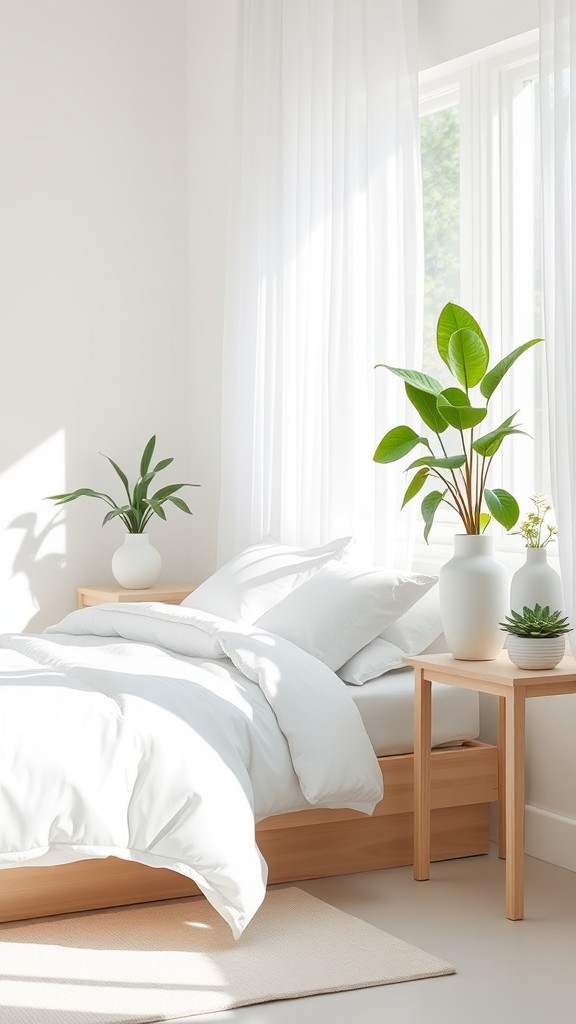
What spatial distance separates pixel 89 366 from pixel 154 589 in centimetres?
103

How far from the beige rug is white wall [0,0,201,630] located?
2493mm

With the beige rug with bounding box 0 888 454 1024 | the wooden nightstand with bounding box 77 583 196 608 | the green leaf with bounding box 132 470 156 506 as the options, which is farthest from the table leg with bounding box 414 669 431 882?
the green leaf with bounding box 132 470 156 506

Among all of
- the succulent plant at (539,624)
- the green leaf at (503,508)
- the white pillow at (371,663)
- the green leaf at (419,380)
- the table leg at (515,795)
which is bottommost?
the table leg at (515,795)

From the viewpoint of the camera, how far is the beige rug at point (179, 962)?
238cm

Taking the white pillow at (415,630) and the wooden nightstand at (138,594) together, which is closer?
the white pillow at (415,630)

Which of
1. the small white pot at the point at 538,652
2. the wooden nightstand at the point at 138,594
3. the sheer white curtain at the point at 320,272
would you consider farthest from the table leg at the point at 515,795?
the wooden nightstand at the point at 138,594

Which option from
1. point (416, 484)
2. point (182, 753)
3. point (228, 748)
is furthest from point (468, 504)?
point (182, 753)

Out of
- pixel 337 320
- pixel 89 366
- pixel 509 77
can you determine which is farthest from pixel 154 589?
pixel 509 77

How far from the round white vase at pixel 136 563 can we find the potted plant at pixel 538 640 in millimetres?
2262

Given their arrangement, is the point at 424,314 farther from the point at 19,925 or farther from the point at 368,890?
the point at 19,925

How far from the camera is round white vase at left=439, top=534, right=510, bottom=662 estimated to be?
3109 mm

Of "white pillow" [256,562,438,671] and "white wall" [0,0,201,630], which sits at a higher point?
"white wall" [0,0,201,630]

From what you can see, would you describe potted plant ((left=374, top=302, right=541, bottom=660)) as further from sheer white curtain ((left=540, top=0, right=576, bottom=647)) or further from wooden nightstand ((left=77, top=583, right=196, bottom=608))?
wooden nightstand ((left=77, top=583, right=196, bottom=608))

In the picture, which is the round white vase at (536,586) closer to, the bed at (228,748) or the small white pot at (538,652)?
the small white pot at (538,652)
